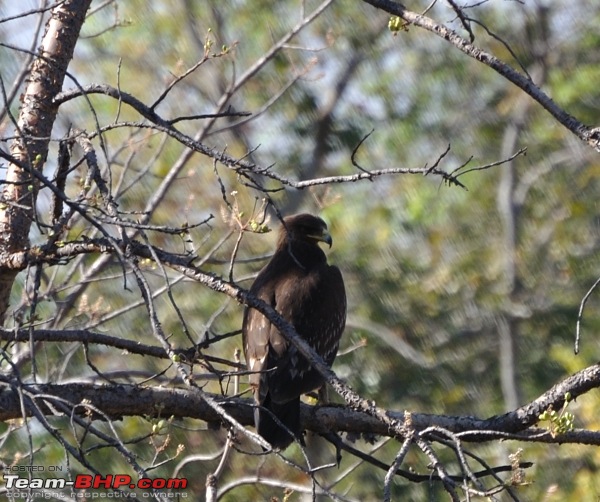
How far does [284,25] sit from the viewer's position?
13.0 meters

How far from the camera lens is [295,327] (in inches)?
237

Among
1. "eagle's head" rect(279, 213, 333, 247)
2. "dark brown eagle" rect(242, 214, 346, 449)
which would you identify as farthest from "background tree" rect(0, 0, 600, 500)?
"dark brown eagle" rect(242, 214, 346, 449)

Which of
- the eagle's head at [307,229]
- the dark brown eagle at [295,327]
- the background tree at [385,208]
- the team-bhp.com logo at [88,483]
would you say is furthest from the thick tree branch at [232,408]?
the background tree at [385,208]

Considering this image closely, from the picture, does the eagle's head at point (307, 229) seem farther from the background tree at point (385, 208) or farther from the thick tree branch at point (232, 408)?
the thick tree branch at point (232, 408)

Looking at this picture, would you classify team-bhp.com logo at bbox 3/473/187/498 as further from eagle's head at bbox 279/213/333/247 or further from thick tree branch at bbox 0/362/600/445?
eagle's head at bbox 279/213/333/247

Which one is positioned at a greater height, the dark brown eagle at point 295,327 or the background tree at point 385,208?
the background tree at point 385,208

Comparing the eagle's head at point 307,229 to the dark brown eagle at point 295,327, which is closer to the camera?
the dark brown eagle at point 295,327

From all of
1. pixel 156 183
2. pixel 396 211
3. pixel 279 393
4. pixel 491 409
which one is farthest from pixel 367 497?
pixel 279 393

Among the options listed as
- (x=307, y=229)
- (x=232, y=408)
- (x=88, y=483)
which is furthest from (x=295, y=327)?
(x=88, y=483)

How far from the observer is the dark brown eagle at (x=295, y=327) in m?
5.40

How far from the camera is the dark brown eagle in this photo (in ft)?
17.7

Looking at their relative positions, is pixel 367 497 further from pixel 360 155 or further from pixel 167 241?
pixel 360 155

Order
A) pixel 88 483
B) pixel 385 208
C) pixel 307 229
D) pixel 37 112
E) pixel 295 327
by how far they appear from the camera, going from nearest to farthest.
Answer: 1. pixel 88 483
2. pixel 37 112
3. pixel 295 327
4. pixel 307 229
5. pixel 385 208

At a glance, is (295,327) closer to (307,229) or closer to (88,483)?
(307,229)
